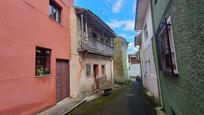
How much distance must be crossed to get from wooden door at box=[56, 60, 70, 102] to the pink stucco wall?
74 cm

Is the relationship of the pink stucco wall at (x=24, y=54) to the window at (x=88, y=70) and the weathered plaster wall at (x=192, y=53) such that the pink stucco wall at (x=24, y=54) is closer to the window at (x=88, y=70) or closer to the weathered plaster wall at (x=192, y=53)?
the window at (x=88, y=70)

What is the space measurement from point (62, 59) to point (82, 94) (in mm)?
2930

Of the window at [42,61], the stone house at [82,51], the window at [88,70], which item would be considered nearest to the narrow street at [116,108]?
the stone house at [82,51]

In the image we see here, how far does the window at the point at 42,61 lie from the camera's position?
810 cm

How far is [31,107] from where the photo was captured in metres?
7.11

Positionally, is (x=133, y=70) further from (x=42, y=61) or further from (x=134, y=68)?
(x=42, y=61)

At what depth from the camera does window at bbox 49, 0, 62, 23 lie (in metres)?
9.84

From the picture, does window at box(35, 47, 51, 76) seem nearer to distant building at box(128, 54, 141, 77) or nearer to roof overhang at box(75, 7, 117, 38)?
roof overhang at box(75, 7, 117, 38)

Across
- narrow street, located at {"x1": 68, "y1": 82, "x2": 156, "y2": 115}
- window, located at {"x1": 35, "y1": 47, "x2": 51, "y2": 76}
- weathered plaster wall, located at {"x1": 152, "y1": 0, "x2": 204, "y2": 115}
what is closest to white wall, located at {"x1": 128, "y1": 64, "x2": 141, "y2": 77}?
narrow street, located at {"x1": 68, "y1": 82, "x2": 156, "y2": 115}

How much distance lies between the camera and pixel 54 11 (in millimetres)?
10367

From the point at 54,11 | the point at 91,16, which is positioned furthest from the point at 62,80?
the point at 91,16

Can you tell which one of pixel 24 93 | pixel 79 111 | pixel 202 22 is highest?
pixel 202 22

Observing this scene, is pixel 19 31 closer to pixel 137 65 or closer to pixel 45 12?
pixel 45 12

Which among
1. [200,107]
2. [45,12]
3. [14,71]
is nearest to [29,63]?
[14,71]
